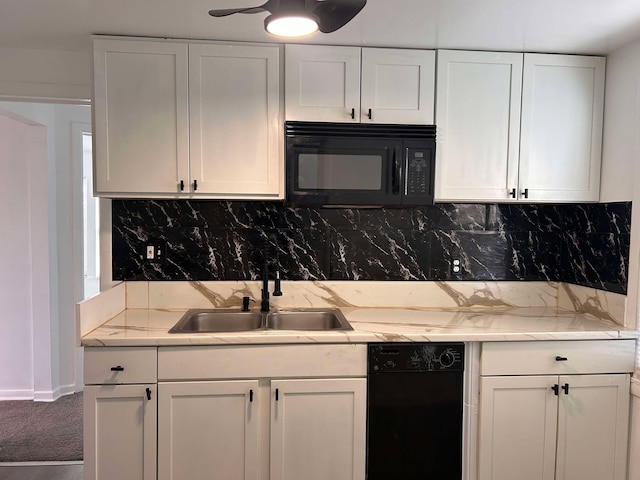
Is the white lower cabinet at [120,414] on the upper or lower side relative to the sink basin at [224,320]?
lower

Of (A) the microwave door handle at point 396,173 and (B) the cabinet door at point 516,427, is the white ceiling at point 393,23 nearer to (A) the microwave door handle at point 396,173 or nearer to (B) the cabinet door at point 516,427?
(A) the microwave door handle at point 396,173

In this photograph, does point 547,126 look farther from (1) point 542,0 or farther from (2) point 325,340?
(2) point 325,340

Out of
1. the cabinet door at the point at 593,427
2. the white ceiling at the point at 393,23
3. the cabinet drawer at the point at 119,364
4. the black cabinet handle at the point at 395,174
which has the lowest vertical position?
the cabinet door at the point at 593,427

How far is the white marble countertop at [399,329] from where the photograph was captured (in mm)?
1953

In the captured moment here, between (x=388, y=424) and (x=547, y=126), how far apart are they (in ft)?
5.68

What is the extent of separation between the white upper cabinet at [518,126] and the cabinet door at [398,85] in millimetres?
67

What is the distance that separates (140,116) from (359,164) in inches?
43.6

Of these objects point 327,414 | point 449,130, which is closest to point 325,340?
point 327,414

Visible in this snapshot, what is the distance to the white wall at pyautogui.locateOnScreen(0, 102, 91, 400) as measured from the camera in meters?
3.38

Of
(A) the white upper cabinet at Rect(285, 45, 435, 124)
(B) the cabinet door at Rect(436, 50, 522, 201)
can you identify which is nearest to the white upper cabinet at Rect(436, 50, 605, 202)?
(B) the cabinet door at Rect(436, 50, 522, 201)

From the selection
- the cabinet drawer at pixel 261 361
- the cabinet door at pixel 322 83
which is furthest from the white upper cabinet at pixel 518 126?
the cabinet drawer at pixel 261 361

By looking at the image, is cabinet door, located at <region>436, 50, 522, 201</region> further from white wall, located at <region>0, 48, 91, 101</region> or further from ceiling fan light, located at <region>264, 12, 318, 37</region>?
white wall, located at <region>0, 48, 91, 101</region>

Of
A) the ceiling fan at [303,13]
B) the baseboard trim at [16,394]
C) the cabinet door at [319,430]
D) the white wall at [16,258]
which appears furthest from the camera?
the baseboard trim at [16,394]

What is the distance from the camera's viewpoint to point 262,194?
228cm
